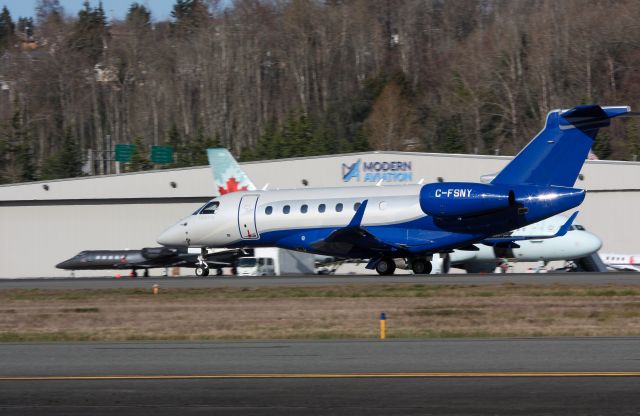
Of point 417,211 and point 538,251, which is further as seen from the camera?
point 538,251

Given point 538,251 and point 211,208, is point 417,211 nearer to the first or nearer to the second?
point 211,208

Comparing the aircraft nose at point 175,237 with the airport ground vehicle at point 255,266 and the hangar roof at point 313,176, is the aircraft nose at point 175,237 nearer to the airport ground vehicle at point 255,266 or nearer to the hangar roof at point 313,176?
the airport ground vehicle at point 255,266

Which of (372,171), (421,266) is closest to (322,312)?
(421,266)

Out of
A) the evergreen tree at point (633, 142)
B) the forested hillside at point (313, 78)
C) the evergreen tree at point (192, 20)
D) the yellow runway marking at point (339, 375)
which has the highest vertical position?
the evergreen tree at point (192, 20)

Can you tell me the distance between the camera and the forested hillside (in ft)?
244

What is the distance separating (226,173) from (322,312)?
21452 millimetres

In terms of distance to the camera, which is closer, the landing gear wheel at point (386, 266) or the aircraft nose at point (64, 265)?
the landing gear wheel at point (386, 266)

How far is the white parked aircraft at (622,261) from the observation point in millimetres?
42750

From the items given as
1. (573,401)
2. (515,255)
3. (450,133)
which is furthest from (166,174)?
(573,401)

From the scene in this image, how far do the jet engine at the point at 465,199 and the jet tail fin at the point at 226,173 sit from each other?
46.4 feet

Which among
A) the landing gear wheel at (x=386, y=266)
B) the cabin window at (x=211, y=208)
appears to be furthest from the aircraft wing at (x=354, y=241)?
the cabin window at (x=211, y=208)

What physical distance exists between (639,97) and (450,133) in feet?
54.7

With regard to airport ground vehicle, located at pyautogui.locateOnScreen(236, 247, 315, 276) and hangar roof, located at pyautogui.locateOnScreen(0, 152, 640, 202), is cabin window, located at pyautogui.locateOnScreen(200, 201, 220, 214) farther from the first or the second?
hangar roof, located at pyautogui.locateOnScreen(0, 152, 640, 202)

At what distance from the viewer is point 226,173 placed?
41.8m
